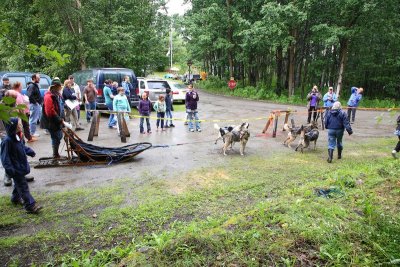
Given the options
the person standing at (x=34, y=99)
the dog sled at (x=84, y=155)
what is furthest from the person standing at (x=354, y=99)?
the person standing at (x=34, y=99)

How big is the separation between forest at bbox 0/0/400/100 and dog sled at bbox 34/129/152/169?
8.86 meters

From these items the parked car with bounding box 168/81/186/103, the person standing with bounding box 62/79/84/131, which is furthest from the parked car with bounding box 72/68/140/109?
the parked car with bounding box 168/81/186/103

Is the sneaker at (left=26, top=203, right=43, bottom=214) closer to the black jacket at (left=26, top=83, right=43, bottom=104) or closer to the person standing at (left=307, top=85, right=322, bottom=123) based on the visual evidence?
the black jacket at (left=26, top=83, right=43, bottom=104)

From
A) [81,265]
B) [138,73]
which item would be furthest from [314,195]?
[138,73]

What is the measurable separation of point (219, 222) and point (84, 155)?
4298 mm

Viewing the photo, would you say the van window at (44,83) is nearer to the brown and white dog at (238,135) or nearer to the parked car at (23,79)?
the parked car at (23,79)

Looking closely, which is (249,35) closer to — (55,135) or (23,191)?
(55,135)

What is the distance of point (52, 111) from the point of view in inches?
284

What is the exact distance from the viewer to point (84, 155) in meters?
7.66

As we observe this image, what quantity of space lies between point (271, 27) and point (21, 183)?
20.1 m

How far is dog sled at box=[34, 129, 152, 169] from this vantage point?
744 cm

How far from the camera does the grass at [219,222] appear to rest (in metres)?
3.71

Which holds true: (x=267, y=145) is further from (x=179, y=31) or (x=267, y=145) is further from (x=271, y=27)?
(x=179, y=31)

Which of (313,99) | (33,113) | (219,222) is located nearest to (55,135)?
(33,113)
